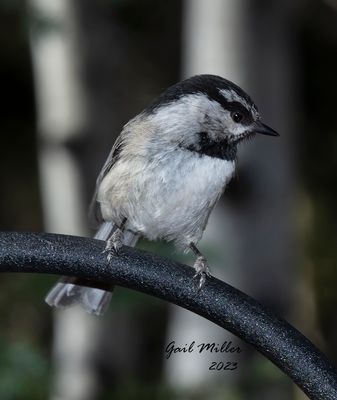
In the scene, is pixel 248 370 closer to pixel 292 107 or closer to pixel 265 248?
pixel 265 248

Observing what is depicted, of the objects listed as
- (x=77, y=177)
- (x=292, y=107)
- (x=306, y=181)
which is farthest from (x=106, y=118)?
(x=306, y=181)

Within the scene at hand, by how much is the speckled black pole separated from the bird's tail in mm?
600

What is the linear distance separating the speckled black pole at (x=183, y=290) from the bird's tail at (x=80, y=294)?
600 mm

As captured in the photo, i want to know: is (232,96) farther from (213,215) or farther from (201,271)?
(213,215)

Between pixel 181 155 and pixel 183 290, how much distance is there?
3.00 feet

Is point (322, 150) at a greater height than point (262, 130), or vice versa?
point (322, 150)

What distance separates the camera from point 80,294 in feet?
11.3

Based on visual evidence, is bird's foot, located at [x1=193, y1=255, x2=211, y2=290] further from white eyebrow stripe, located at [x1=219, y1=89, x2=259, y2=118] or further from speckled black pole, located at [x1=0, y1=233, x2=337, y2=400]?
white eyebrow stripe, located at [x1=219, y1=89, x2=259, y2=118]

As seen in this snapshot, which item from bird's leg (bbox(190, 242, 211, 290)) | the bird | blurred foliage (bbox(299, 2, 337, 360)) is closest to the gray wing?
the bird

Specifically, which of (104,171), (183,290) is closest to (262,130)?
(104,171)

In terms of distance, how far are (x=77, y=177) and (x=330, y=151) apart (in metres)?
2.61

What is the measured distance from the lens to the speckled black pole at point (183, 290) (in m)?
2.65

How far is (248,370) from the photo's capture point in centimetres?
493

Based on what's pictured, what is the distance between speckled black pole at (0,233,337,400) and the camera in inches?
104
